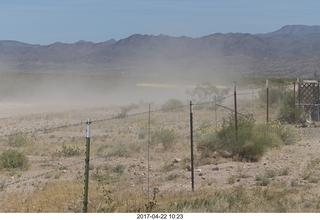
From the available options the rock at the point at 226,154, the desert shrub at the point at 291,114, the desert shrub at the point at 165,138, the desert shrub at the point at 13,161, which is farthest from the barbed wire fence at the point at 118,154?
the desert shrub at the point at 291,114

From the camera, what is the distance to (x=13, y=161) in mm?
17938

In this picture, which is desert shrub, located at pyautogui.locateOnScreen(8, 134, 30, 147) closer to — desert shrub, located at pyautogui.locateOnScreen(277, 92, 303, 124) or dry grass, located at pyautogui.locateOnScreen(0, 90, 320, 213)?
dry grass, located at pyautogui.locateOnScreen(0, 90, 320, 213)

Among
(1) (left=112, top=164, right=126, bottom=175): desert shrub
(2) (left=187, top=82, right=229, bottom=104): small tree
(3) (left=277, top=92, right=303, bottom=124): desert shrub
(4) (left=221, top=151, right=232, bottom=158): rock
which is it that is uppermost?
(2) (left=187, top=82, right=229, bottom=104): small tree

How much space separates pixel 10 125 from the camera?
115ft

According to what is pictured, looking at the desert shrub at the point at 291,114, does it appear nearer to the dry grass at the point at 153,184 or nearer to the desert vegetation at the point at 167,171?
the desert vegetation at the point at 167,171

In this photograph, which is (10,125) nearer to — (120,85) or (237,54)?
(120,85)

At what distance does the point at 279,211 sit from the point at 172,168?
7.08 metres

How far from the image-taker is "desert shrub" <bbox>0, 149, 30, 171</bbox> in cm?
1783

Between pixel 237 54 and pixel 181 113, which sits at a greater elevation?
pixel 237 54

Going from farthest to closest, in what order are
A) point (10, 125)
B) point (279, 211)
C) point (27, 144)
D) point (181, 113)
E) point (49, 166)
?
point (181, 113), point (10, 125), point (27, 144), point (49, 166), point (279, 211)

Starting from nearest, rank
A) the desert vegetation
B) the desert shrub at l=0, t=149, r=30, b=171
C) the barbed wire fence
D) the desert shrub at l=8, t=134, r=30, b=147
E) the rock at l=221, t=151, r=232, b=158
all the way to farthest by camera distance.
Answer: the desert vegetation
the barbed wire fence
the desert shrub at l=0, t=149, r=30, b=171
the rock at l=221, t=151, r=232, b=158
the desert shrub at l=8, t=134, r=30, b=147

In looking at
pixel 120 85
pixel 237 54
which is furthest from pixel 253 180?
pixel 237 54

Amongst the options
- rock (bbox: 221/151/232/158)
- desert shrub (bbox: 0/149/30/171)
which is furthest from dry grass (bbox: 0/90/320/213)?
rock (bbox: 221/151/232/158)

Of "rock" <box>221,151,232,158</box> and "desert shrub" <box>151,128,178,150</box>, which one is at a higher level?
"desert shrub" <box>151,128,178,150</box>
